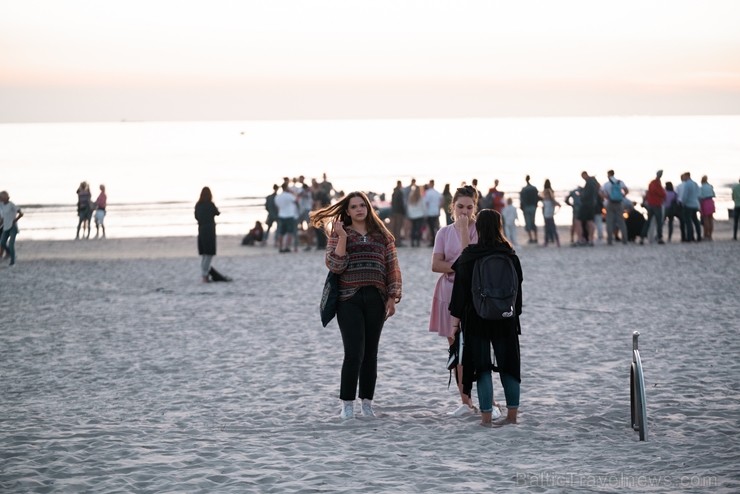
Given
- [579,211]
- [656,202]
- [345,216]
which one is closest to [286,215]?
[579,211]

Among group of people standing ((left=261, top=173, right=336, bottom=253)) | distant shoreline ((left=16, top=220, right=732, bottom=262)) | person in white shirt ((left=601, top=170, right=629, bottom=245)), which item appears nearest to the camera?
person in white shirt ((left=601, top=170, right=629, bottom=245))

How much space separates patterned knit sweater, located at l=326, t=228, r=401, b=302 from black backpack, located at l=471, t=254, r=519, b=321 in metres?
0.79

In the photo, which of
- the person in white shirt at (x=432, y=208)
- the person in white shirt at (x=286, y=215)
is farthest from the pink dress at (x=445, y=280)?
the person in white shirt at (x=432, y=208)

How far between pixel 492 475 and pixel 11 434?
3770 millimetres

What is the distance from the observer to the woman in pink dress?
808cm

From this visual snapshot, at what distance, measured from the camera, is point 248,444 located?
7.56m

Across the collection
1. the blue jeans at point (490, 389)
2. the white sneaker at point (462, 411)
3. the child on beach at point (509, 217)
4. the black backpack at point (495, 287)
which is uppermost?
the child on beach at point (509, 217)

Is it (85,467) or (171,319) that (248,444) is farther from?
(171,319)

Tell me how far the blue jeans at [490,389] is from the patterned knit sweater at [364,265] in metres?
0.94

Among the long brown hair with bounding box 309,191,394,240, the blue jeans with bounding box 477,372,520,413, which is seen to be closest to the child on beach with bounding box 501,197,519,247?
the long brown hair with bounding box 309,191,394,240

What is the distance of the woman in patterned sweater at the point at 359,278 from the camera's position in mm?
8039

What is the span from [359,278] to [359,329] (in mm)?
392

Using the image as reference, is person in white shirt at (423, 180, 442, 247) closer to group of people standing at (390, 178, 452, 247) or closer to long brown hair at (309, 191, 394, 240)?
group of people standing at (390, 178, 452, 247)

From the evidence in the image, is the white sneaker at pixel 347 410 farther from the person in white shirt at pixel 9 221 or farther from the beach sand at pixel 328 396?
the person in white shirt at pixel 9 221
